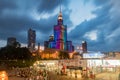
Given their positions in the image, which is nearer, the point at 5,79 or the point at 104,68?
the point at 5,79

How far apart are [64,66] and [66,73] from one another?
2.83 m

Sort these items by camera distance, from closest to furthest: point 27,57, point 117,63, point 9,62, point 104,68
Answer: point 117,63
point 104,68
point 9,62
point 27,57

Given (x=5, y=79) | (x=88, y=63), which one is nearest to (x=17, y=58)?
(x=88, y=63)

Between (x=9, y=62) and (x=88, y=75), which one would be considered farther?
(x=9, y=62)

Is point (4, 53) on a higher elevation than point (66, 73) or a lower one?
higher

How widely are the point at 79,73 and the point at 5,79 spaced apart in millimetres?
60886

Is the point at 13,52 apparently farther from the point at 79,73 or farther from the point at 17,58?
the point at 79,73

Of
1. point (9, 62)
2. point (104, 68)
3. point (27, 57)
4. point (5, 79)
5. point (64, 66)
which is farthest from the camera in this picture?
point (27, 57)

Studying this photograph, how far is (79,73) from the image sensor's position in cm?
7756

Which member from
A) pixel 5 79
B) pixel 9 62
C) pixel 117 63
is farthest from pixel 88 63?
pixel 9 62

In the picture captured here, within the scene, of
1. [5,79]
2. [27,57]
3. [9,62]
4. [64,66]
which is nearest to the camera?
[5,79]

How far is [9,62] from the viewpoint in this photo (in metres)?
135

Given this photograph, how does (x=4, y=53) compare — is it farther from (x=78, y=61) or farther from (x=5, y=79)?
(x=5, y=79)

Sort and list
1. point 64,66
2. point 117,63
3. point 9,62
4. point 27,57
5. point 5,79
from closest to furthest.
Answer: point 5,79 < point 117,63 < point 64,66 < point 9,62 < point 27,57
